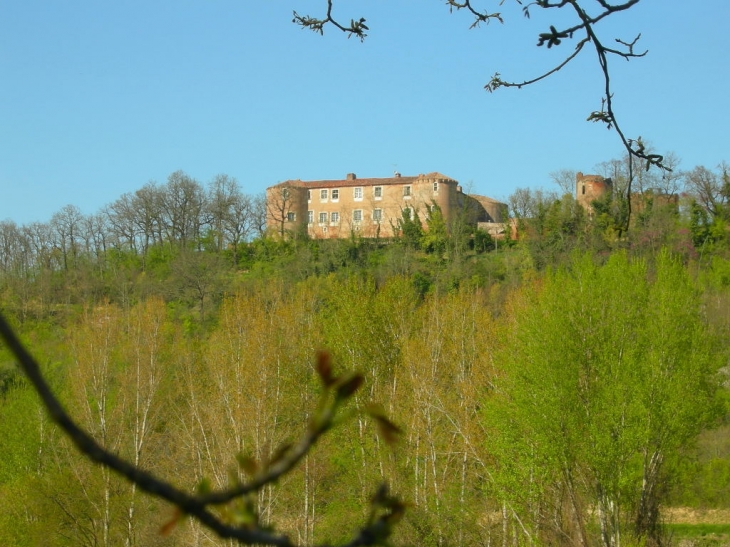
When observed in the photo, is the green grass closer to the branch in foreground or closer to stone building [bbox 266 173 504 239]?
the branch in foreground

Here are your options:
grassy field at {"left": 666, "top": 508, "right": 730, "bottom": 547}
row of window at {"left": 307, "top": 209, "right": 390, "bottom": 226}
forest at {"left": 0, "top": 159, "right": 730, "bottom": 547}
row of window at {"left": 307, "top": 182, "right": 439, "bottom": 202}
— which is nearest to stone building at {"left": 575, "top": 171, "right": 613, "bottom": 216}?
row of window at {"left": 307, "top": 182, "right": 439, "bottom": 202}

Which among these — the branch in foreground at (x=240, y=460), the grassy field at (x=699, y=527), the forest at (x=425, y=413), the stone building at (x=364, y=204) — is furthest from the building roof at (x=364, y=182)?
the branch in foreground at (x=240, y=460)

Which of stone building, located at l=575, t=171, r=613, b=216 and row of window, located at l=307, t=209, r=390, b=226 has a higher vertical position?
stone building, located at l=575, t=171, r=613, b=216

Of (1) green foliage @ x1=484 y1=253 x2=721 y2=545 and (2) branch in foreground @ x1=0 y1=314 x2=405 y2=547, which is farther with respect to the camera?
(1) green foliage @ x1=484 y1=253 x2=721 y2=545

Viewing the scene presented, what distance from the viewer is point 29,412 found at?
2462 centimetres

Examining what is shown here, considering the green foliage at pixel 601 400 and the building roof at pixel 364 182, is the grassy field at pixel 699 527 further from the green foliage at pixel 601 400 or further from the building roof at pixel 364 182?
the building roof at pixel 364 182

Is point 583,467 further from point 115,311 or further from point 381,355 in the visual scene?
point 115,311

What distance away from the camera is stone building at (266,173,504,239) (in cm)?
5438

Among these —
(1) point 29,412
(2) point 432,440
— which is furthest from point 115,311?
(2) point 432,440

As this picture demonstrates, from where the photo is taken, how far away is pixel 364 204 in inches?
2227

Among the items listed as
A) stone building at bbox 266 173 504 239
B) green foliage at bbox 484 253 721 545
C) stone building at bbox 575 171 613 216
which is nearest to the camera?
green foliage at bbox 484 253 721 545

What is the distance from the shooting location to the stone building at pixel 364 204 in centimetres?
5438

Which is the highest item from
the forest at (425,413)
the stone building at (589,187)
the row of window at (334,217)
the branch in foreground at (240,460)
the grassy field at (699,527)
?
the stone building at (589,187)

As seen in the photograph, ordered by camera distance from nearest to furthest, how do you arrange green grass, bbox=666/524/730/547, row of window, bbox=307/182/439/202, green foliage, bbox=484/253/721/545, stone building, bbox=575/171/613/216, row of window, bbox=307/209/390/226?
green foliage, bbox=484/253/721/545, green grass, bbox=666/524/730/547, stone building, bbox=575/171/613/216, row of window, bbox=307/182/439/202, row of window, bbox=307/209/390/226
